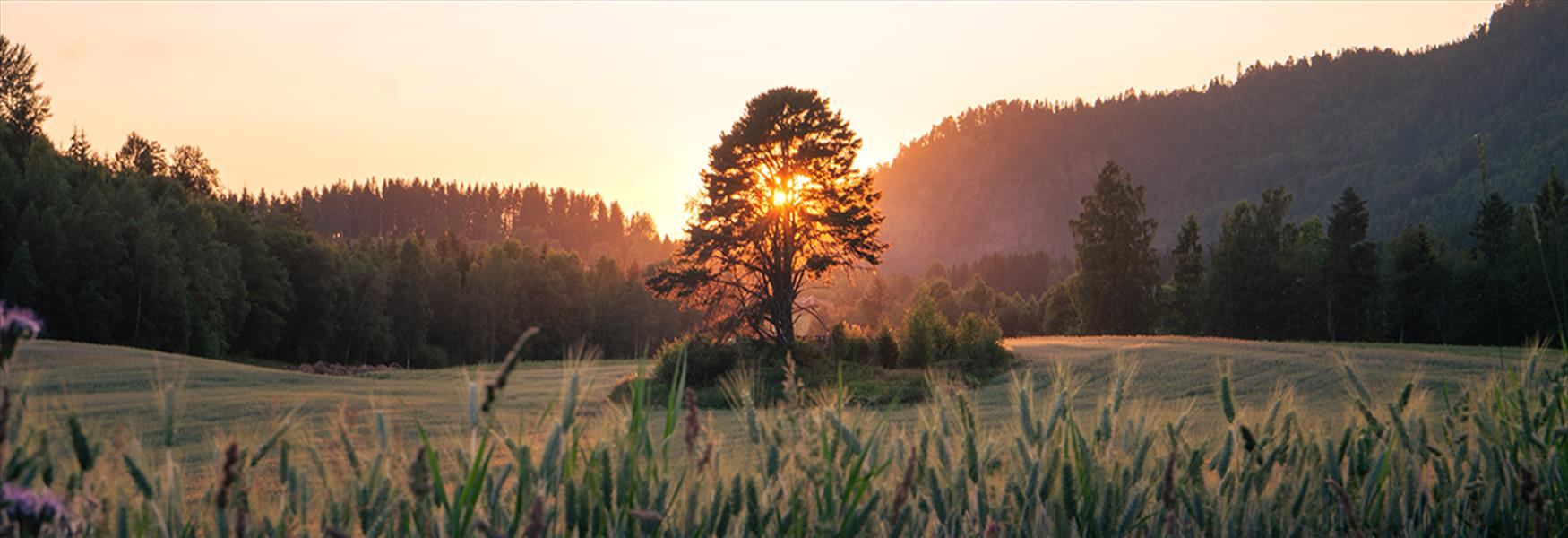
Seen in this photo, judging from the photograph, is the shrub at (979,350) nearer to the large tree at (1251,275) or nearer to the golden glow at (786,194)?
the golden glow at (786,194)

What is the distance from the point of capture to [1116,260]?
57.8 metres

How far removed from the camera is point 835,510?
2.41 metres

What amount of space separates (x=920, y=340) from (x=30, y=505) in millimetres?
30601

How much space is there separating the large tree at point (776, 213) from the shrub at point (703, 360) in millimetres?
2648

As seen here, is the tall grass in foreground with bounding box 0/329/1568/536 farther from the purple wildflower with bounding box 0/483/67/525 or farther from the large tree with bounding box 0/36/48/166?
the large tree with bounding box 0/36/48/166

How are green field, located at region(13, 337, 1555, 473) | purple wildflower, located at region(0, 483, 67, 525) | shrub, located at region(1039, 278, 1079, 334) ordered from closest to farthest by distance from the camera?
1. purple wildflower, located at region(0, 483, 67, 525)
2. green field, located at region(13, 337, 1555, 473)
3. shrub, located at region(1039, 278, 1079, 334)

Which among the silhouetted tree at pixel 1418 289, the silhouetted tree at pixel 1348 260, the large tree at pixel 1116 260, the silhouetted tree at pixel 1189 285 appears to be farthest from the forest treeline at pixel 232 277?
the silhouetted tree at pixel 1418 289

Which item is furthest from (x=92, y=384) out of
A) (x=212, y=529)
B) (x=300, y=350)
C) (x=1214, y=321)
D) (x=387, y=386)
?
(x=1214, y=321)

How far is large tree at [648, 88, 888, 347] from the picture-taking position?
32469mm

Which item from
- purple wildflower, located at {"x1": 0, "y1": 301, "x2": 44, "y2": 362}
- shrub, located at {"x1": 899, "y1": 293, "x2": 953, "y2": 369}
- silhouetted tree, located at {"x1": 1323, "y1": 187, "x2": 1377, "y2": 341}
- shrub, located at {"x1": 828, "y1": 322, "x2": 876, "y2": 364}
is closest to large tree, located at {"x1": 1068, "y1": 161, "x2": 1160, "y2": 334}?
silhouetted tree, located at {"x1": 1323, "y1": 187, "x2": 1377, "y2": 341}

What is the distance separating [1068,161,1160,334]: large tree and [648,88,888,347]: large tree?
28244mm

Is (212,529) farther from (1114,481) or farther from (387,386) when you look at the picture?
(387,386)

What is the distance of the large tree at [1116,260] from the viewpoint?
5747 cm

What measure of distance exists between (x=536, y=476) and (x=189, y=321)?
2142 inches
